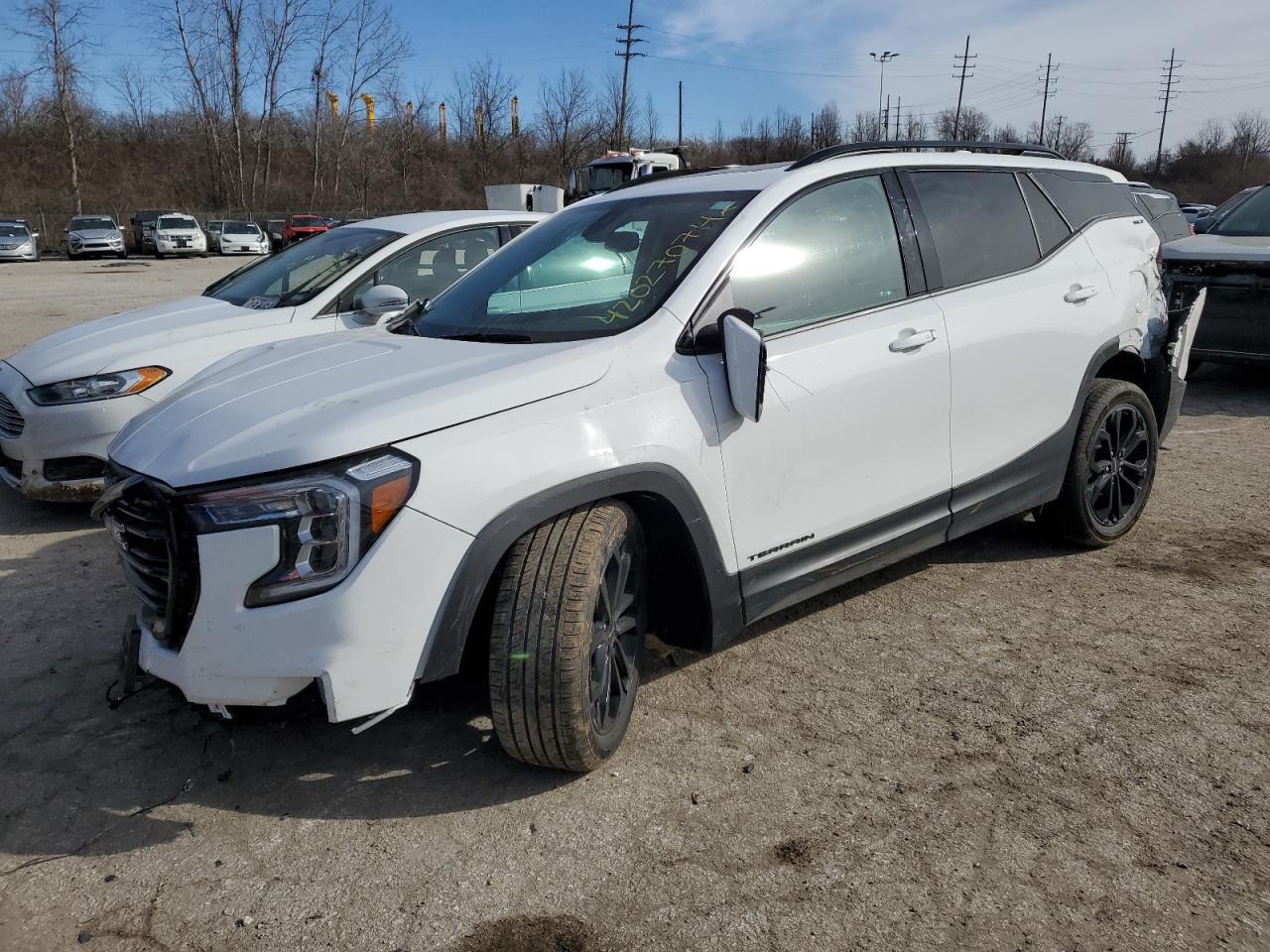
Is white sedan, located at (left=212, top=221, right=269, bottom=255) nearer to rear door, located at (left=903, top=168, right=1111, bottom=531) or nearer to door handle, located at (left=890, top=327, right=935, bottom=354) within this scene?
rear door, located at (left=903, top=168, right=1111, bottom=531)

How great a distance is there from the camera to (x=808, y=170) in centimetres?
343

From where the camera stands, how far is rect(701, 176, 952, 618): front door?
3.06 meters

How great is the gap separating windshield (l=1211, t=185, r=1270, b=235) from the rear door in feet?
17.9

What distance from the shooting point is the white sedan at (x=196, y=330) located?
5.02 meters

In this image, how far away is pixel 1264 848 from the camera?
246 cm

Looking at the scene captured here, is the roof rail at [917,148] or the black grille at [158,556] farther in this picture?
the roof rail at [917,148]

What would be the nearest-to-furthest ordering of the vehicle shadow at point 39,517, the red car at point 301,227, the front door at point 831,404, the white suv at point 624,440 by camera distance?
the white suv at point 624,440 < the front door at point 831,404 < the vehicle shadow at point 39,517 < the red car at point 301,227

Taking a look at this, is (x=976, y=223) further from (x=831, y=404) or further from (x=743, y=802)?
(x=743, y=802)

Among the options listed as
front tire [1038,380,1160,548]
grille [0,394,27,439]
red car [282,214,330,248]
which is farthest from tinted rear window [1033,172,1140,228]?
red car [282,214,330,248]

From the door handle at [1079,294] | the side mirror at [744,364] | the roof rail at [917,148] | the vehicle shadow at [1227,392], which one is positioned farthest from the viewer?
the vehicle shadow at [1227,392]

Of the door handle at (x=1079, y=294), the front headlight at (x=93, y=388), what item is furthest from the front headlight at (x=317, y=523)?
the front headlight at (x=93, y=388)

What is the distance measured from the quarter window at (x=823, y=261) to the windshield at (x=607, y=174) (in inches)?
736

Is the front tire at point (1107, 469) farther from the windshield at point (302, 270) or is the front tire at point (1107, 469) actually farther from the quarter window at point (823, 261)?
the windshield at point (302, 270)

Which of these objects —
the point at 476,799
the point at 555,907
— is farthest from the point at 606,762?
the point at 555,907
